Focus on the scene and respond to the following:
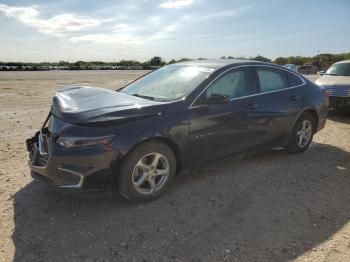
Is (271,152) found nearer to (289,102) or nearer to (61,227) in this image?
(289,102)

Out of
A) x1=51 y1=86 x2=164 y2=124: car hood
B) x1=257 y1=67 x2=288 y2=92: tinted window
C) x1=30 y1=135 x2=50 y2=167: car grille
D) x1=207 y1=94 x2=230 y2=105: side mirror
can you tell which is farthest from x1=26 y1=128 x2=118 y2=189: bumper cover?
x1=257 y1=67 x2=288 y2=92: tinted window

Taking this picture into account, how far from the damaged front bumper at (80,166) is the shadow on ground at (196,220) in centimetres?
19

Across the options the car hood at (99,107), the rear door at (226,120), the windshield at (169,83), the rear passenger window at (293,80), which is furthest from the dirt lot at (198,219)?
the rear passenger window at (293,80)

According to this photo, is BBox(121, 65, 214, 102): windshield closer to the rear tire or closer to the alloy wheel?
the alloy wheel

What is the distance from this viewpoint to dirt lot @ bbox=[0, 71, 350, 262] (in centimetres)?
331

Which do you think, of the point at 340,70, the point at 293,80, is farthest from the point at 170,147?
the point at 340,70

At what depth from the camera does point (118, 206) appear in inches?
163

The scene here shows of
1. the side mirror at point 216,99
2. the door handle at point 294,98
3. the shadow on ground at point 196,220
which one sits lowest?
the shadow on ground at point 196,220

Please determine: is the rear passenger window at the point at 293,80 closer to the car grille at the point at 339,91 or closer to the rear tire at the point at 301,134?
the rear tire at the point at 301,134

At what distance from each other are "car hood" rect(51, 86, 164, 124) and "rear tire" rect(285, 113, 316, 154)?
2.84 meters

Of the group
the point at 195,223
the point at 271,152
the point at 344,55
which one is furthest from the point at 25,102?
the point at 344,55

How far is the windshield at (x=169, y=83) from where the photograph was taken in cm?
464

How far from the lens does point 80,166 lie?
3.72 meters

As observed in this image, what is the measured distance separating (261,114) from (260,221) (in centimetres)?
188
